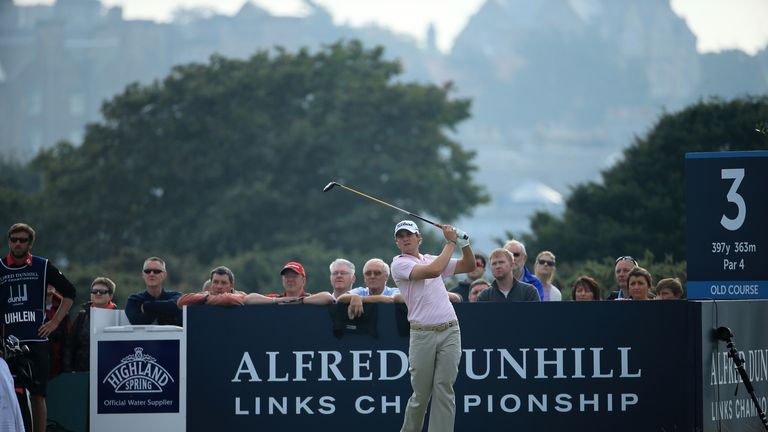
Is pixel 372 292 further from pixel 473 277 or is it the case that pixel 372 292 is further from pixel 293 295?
pixel 473 277

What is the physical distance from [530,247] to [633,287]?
27429 mm

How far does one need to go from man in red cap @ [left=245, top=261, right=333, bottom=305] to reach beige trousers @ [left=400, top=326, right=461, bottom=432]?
127 centimetres

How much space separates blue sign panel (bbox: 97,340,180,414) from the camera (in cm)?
1268

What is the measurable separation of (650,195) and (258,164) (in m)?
22.0

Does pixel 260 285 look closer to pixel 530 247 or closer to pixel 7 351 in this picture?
pixel 530 247

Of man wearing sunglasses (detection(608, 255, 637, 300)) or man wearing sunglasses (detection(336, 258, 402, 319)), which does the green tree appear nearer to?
man wearing sunglasses (detection(608, 255, 637, 300))

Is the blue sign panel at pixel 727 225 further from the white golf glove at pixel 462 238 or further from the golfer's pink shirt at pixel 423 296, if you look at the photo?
the golfer's pink shirt at pixel 423 296

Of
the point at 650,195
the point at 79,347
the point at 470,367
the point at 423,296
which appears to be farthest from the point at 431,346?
the point at 650,195

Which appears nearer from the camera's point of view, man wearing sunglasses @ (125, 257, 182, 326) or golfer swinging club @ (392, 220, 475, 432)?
golfer swinging club @ (392, 220, 475, 432)

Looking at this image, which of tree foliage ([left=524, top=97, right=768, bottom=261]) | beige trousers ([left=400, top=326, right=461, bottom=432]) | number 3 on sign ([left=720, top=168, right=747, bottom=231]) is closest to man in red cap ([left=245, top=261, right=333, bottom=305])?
beige trousers ([left=400, top=326, right=461, bottom=432])

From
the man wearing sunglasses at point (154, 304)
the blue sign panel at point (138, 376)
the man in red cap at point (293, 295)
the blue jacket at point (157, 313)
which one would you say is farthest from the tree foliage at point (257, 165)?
the blue sign panel at point (138, 376)

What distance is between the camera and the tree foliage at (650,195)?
3888cm

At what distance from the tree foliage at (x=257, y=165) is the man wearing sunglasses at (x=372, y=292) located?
144 ft

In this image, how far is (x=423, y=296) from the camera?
11.6m
